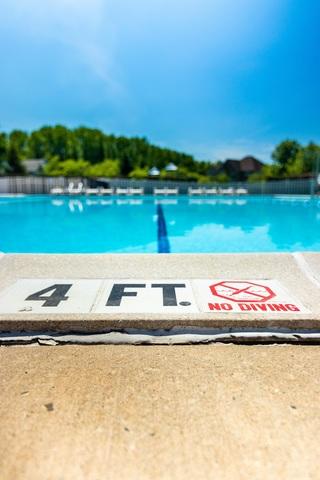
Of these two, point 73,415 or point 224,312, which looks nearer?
point 73,415

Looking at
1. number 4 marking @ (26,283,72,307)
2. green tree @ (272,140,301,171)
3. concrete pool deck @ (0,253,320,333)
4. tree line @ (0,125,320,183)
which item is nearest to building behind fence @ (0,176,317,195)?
tree line @ (0,125,320,183)

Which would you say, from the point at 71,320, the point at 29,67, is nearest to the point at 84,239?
the point at 71,320

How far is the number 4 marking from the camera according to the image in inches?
92.7

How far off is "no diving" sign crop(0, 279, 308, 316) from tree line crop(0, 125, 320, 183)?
35.1 metres

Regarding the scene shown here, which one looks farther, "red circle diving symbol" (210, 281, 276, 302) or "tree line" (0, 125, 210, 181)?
"tree line" (0, 125, 210, 181)

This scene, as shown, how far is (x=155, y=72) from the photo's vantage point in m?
22.0

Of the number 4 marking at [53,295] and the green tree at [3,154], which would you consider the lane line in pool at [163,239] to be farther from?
the green tree at [3,154]

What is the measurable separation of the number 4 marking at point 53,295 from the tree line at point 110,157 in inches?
1387

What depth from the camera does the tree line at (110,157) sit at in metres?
40.3

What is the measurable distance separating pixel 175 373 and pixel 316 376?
74 centimetres

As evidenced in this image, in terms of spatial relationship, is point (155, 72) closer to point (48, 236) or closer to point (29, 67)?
point (29, 67)

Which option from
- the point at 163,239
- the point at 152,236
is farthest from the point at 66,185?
the point at 163,239

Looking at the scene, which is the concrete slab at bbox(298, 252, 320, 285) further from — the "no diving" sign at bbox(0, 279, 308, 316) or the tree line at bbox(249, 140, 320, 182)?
the tree line at bbox(249, 140, 320, 182)

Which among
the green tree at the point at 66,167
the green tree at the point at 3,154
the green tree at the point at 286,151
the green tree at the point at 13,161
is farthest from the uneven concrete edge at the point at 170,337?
the green tree at the point at 3,154
